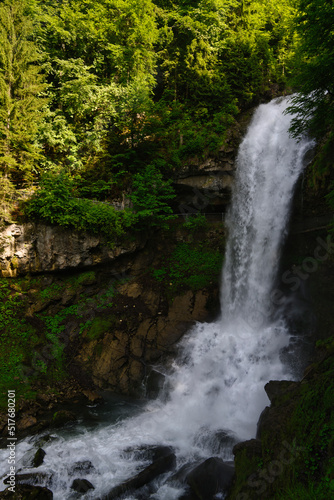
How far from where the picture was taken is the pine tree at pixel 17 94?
12555 mm

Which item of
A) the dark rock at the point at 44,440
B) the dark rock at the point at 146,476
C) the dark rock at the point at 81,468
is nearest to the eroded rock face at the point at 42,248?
the dark rock at the point at 44,440

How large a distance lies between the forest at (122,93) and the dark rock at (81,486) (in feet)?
29.8

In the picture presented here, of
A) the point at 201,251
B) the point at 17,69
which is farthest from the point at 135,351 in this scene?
the point at 17,69

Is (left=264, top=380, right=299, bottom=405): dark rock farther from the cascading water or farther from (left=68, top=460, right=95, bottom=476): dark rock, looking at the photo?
(left=68, top=460, right=95, bottom=476): dark rock

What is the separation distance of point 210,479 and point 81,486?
303 centimetres

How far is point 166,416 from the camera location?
9.45 metres

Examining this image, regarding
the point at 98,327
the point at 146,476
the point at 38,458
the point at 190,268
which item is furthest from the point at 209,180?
the point at 38,458

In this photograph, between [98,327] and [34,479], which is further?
[98,327]

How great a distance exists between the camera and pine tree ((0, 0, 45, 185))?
1255 cm

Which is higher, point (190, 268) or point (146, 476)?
point (190, 268)

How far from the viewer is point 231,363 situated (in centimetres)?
1011

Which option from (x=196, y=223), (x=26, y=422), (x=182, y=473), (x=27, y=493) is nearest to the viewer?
(x=27, y=493)

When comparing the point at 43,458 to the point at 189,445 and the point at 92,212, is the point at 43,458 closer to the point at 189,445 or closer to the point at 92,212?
the point at 189,445

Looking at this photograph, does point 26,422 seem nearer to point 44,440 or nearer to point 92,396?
point 44,440
